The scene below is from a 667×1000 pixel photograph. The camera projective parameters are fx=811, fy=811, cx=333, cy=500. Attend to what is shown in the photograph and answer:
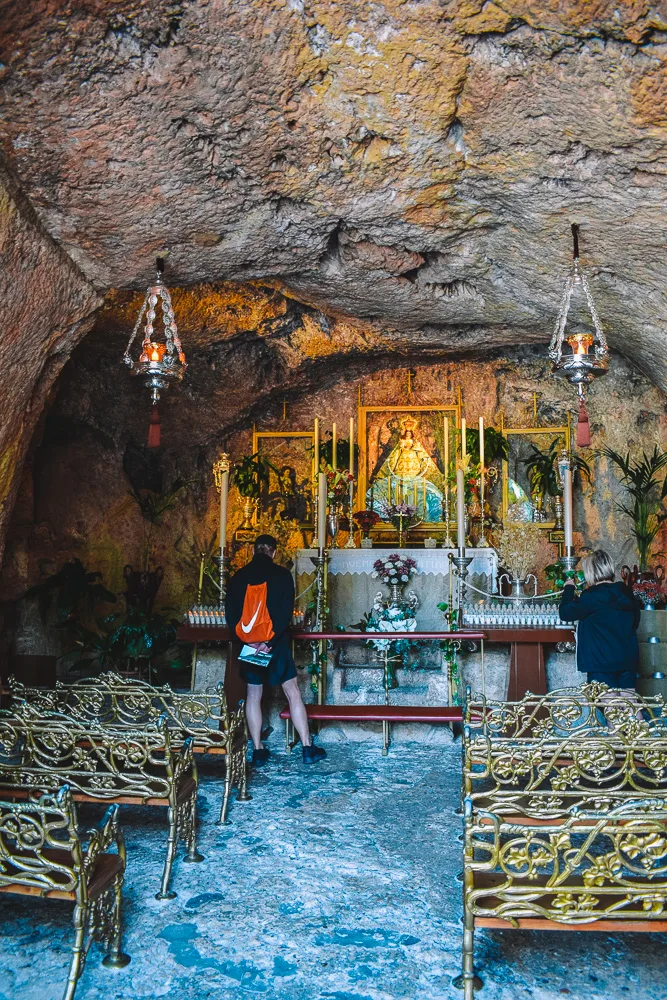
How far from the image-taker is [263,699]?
22.2 feet

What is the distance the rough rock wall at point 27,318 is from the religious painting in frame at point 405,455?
423 cm

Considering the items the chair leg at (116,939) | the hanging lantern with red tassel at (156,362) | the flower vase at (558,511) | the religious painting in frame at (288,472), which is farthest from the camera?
the religious painting in frame at (288,472)

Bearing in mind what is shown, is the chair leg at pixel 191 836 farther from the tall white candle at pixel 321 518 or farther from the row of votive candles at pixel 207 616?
the tall white candle at pixel 321 518

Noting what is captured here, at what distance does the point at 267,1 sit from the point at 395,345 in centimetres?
497

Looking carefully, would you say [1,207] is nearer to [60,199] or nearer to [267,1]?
[60,199]

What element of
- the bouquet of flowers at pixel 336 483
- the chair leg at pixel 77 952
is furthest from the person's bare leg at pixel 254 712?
the bouquet of flowers at pixel 336 483

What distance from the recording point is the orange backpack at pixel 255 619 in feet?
19.2

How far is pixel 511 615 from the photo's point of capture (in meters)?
6.76

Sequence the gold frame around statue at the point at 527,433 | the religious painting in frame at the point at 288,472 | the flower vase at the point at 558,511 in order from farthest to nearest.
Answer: the religious painting in frame at the point at 288,472 < the gold frame around statue at the point at 527,433 < the flower vase at the point at 558,511

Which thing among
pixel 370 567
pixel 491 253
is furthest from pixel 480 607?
pixel 491 253

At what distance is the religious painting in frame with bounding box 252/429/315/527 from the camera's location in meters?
9.79

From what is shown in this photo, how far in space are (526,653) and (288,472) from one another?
4.19m

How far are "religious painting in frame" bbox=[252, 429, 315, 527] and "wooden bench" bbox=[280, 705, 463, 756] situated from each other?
384 cm

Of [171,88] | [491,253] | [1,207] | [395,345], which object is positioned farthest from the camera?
[395,345]
